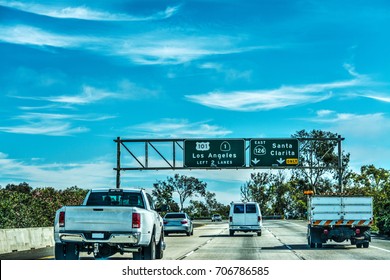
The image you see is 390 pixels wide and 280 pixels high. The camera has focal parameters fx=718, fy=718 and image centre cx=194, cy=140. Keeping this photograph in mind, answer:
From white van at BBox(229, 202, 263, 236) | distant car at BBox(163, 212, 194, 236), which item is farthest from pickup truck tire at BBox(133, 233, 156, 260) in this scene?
distant car at BBox(163, 212, 194, 236)

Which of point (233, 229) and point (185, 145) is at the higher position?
point (185, 145)

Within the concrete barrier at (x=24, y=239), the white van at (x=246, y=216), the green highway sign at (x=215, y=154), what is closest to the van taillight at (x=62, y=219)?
the concrete barrier at (x=24, y=239)

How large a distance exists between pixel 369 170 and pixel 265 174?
104ft

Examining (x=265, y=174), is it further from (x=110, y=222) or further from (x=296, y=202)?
(x=110, y=222)

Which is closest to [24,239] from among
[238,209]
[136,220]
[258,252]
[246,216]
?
[258,252]

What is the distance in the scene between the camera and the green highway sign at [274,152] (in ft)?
160

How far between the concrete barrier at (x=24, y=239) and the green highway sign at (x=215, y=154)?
17.6m

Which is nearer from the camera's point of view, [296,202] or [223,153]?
[223,153]

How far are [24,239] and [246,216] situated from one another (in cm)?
1898

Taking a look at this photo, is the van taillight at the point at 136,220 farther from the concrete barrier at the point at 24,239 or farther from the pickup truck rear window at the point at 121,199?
the concrete barrier at the point at 24,239

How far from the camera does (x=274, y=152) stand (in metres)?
49.0

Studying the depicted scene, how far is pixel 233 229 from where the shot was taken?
4522cm

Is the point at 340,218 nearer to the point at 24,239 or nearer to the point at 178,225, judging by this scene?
the point at 24,239
